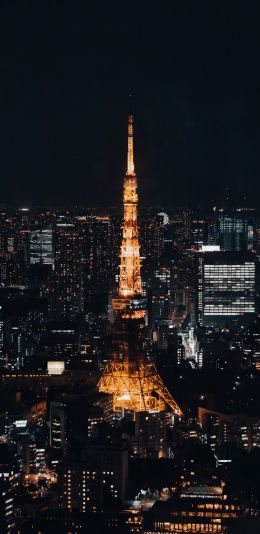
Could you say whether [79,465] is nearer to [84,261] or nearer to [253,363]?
[253,363]

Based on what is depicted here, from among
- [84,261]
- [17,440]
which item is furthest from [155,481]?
[84,261]

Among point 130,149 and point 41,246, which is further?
point 41,246

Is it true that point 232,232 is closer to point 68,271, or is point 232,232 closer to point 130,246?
point 68,271

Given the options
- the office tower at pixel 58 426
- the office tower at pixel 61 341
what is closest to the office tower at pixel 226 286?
the office tower at pixel 61 341

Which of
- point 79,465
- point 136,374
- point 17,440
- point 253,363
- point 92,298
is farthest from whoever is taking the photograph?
point 92,298

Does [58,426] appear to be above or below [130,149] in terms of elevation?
below

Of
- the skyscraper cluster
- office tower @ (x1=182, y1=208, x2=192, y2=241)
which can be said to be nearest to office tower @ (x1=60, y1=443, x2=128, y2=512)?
the skyscraper cluster

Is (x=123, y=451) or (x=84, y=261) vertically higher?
(x=84, y=261)

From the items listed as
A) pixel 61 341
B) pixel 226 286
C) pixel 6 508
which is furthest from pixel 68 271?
pixel 6 508
